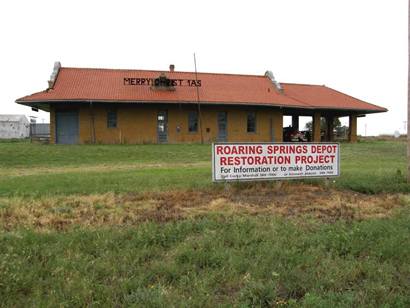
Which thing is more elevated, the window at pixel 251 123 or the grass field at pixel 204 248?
the window at pixel 251 123

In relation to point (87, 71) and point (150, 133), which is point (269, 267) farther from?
point (87, 71)

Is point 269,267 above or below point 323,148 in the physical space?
below

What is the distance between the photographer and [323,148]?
9844mm

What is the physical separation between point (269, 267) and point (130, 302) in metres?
1.57

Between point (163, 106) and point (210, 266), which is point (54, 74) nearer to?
point (163, 106)

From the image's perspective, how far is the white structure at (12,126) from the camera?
5912 cm

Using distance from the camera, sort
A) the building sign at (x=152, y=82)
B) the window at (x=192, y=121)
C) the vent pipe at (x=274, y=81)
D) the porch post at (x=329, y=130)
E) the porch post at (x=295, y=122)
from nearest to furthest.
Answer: the window at (x=192, y=121), the building sign at (x=152, y=82), the vent pipe at (x=274, y=81), the porch post at (x=329, y=130), the porch post at (x=295, y=122)

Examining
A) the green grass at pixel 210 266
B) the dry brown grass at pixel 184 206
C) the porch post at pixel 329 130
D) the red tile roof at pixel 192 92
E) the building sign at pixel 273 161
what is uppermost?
the red tile roof at pixel 192 92

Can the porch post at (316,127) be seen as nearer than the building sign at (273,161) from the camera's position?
No

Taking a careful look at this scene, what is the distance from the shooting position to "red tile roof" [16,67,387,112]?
1078 inches

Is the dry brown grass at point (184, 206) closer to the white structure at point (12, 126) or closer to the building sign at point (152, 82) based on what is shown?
the building sign at point (152, 82)

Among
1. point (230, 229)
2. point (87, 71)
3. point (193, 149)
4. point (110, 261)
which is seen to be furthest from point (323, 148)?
point (87, 71)

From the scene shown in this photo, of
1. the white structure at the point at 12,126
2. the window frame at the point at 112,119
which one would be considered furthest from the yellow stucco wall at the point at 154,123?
the white structure at the point at 12,126

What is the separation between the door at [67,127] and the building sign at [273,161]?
69.5 feet
